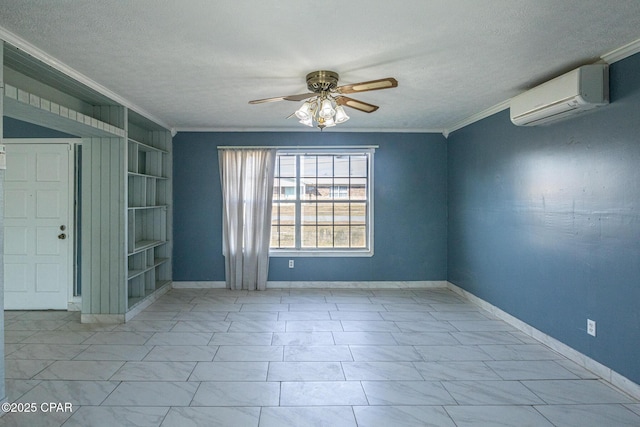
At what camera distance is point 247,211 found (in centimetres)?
541

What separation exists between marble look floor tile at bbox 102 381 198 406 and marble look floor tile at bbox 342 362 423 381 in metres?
1.17

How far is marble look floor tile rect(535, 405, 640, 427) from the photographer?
7.36 ft

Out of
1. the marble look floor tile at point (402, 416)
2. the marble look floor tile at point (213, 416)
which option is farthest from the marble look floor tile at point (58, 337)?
the marble look floor tile at point (402, 416)

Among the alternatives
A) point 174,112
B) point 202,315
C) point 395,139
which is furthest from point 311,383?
point 395,139

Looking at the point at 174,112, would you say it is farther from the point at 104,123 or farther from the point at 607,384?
the point at 607,384

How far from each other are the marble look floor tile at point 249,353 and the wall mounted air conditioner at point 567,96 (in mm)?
3052

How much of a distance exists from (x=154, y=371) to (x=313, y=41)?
2719mm

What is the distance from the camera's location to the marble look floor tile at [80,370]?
2.79m

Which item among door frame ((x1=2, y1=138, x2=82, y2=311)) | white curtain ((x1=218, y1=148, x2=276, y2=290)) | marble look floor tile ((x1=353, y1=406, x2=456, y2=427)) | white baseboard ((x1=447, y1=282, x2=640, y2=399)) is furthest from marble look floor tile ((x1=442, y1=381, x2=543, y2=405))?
door frame ((x1=2, y1=138, x2=82, y2=311))

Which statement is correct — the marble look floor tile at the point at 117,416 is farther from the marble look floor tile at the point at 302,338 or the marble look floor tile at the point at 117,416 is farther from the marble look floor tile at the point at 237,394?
the marble look floor tile at the point at 302,338

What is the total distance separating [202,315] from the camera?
4285mm

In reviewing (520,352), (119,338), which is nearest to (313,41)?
(520,352)

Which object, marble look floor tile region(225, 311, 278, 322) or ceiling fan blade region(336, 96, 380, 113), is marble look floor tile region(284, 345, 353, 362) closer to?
marble look floor tile region(225, 311, 278, 322)

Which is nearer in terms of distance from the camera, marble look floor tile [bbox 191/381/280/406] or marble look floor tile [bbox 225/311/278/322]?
marble look floor tile [bbox 191/381/280/406]
